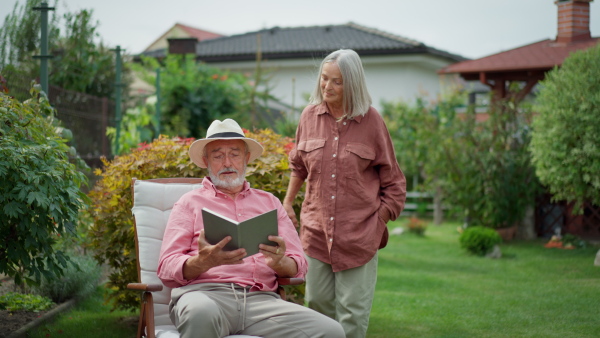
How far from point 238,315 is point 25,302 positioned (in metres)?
2.63

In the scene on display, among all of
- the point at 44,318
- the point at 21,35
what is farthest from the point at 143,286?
the point at 21,35

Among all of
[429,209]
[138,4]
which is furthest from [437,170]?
[138,4]

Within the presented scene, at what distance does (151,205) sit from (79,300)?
2.40 m

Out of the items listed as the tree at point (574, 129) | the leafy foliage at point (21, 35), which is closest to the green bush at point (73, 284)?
the leafy foliage at point (21, 35)

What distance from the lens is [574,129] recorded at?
9.56 meters

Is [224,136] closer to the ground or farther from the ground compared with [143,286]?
farther from the ground

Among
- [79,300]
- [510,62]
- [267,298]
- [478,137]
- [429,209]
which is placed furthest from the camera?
[429,209]

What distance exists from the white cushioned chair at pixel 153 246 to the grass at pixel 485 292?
2.25m

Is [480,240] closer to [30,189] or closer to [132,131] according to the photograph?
→ [132,131]

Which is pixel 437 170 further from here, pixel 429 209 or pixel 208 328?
pixel 208 328

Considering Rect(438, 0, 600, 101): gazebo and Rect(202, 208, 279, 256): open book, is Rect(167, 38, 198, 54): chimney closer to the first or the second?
Rect(438, 0, 600, 101): gazebo

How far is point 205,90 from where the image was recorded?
14.2m

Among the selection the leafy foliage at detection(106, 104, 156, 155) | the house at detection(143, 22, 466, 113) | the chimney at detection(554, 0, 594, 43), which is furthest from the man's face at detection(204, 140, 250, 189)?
the house at detection(143, 22, 466, 113)

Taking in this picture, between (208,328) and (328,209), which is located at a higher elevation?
(328,209)
